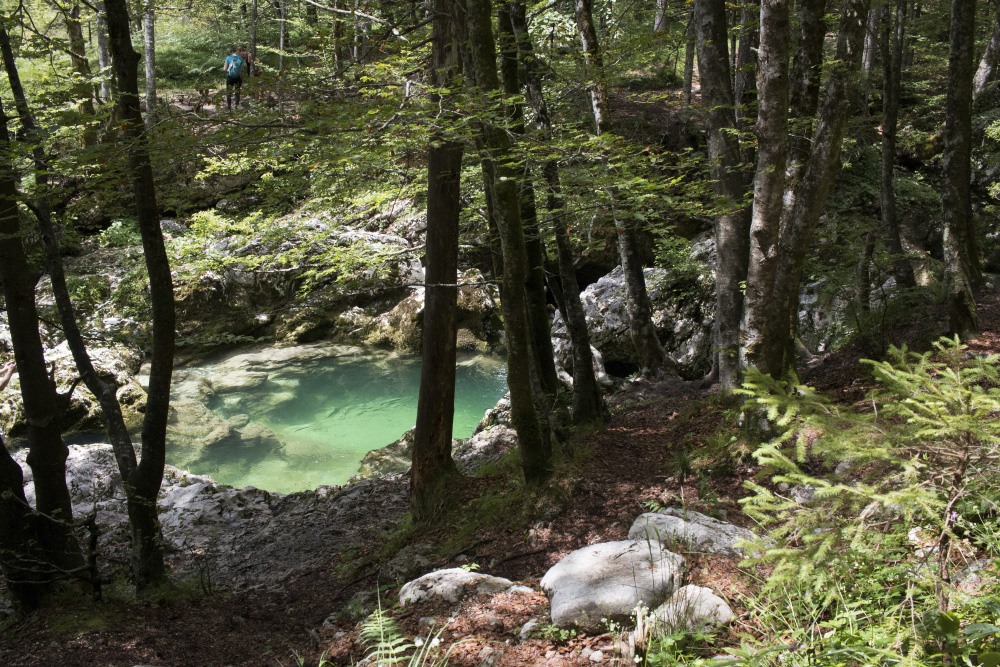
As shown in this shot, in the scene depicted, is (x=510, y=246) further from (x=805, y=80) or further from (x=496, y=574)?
(x=805, y=80)

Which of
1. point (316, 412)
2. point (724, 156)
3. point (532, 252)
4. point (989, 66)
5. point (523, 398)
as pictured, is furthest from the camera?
point (316, 412)

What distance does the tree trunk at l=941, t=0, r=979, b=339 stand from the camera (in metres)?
6.25

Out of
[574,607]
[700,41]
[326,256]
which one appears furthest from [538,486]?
[700,41]

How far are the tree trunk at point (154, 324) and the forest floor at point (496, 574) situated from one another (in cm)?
47

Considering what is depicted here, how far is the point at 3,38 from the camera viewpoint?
4.83 metres

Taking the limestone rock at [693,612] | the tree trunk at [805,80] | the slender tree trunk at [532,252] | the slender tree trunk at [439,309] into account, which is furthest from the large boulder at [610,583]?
the tree trunk at [805,80]

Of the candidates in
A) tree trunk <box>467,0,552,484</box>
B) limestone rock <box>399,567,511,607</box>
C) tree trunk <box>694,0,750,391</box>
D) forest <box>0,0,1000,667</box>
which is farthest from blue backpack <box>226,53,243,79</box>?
limestone rock <box>399,567,511,607</box>

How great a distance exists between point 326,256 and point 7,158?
104 inches

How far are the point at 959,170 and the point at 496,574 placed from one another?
6062 mm

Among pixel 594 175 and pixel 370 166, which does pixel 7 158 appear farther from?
pixel 594 175

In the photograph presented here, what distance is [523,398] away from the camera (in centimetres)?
552

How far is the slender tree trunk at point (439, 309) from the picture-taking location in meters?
5.90

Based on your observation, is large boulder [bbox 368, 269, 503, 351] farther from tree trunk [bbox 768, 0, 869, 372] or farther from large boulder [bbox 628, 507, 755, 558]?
large boulder [bbox 628, 507, 755, 558]

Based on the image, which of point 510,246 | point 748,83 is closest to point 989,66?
point 748,83
